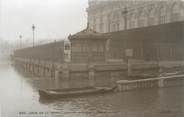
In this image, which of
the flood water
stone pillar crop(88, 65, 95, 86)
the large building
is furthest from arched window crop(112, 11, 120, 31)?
the flood water

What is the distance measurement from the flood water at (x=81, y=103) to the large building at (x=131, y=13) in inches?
22.1

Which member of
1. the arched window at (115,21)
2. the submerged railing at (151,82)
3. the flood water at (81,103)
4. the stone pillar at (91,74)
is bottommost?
the flood water at (81,103)

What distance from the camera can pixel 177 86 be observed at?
9.75ft

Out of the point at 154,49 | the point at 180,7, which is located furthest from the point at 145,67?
the point at 180,7

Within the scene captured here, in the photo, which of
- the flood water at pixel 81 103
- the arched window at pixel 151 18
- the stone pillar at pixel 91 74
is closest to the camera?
the flood water at pixel 81 103

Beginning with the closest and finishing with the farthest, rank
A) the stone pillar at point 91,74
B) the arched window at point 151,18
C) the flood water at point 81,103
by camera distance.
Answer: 1. the flood water at point 81,103
2. the stone pillar at point 91,74
3. the arched window at point 151,18

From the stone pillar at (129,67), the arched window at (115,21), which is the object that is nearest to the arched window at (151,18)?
the arched window at (115,21)

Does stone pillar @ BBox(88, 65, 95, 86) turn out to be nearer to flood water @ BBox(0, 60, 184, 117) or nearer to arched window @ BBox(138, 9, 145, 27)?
flood water @ BBox(0, 60, 184, 117)

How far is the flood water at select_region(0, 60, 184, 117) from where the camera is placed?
9.23 feet

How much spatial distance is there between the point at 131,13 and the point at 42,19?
0.75 m

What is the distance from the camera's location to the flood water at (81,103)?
2.81 metres

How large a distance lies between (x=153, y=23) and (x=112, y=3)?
1.27 ft

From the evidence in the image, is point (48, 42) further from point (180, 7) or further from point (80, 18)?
point (180, 7)

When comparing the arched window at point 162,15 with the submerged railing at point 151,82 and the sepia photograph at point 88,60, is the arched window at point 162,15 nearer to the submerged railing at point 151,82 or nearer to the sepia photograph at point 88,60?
the sepia photograph at point 88,60
